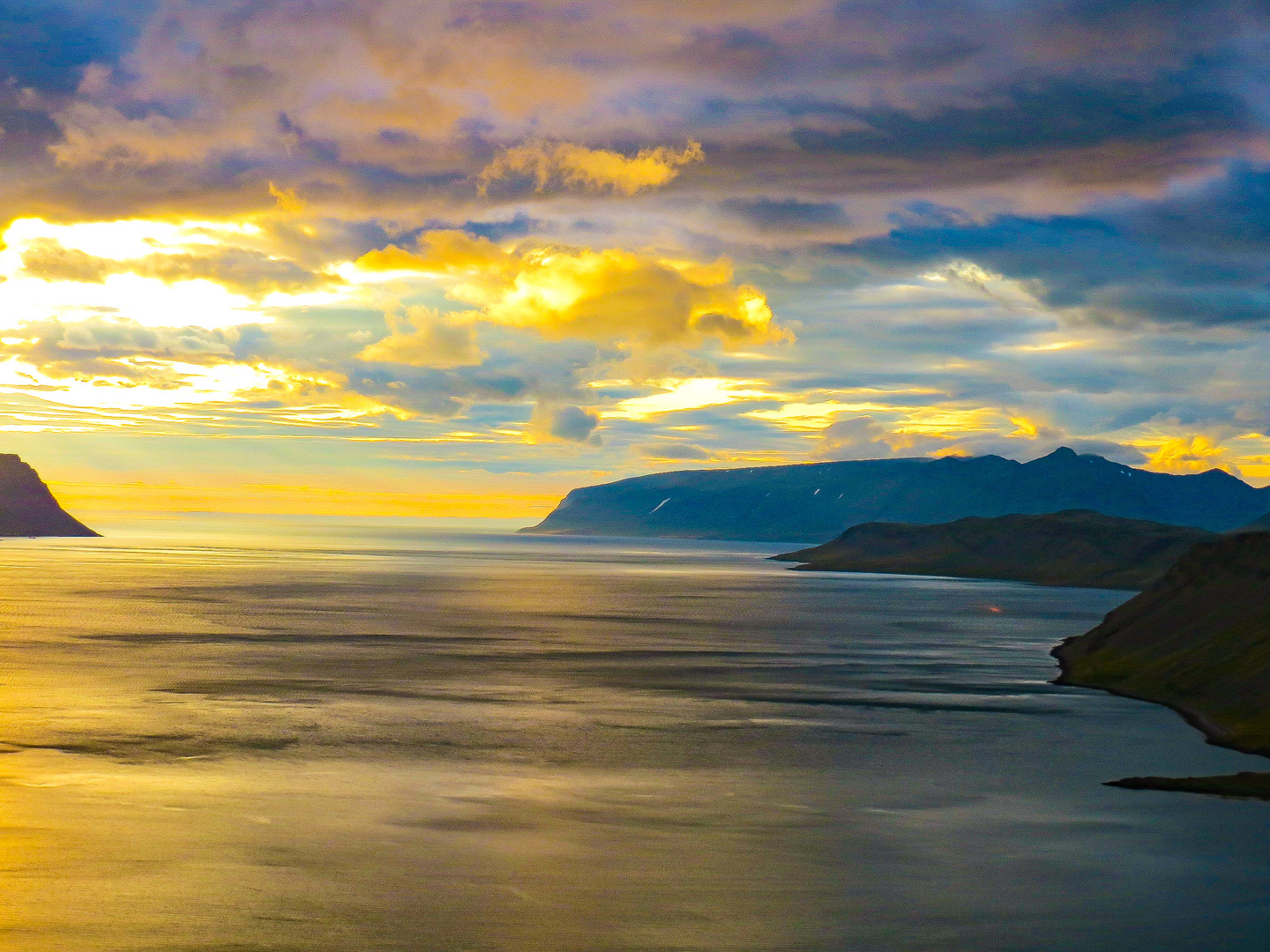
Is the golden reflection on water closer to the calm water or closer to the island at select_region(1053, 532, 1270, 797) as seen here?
the calm water

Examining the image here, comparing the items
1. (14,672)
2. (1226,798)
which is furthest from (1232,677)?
(14,672)

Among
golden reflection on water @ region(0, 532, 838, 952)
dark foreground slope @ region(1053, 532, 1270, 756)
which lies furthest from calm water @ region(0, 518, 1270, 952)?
dark foreground slope @ region(1053, 532, 1270, 756)

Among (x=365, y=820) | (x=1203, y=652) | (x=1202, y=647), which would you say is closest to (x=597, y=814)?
(x=365, y=820)

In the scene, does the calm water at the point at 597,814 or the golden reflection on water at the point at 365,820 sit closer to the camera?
the golden reflection on water at the point at 365,820

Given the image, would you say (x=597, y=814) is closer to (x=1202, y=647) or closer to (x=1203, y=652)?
(x=1203, y=652)

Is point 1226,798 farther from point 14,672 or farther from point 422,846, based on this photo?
point 14,672

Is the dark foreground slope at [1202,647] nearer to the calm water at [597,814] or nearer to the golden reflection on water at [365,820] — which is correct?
the calm water at [597,814]

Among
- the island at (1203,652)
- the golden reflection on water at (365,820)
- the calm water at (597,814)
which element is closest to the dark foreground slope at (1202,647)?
the island at (1203,652)
